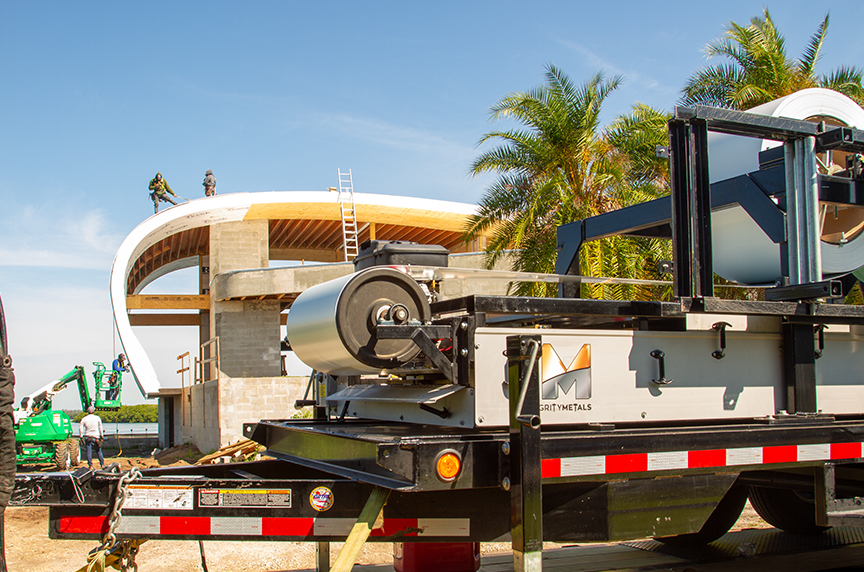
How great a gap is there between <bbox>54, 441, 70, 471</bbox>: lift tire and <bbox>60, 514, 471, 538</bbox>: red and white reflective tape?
17.1 metres

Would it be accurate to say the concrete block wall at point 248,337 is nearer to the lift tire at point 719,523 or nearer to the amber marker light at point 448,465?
the lift tire at point 719,523

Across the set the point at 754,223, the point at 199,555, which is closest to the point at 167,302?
the point at 199,555

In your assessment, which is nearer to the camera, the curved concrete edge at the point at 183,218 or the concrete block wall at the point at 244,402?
the concrete block wall at the point at 244,402

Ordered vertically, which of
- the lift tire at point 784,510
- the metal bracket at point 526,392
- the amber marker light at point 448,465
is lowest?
the lift tire at point 784,510

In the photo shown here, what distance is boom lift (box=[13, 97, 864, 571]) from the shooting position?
10.8ft

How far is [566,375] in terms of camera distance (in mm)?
3484

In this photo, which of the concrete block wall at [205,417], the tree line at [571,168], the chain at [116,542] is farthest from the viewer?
the concrete block wall at [205,417]

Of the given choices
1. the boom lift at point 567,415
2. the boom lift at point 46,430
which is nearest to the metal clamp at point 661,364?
the boom lift at point 567,415

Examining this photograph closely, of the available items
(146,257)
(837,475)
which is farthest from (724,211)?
(146,257)

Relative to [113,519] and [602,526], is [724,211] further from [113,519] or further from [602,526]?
[113,519]

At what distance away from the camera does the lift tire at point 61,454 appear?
1843 centimetres

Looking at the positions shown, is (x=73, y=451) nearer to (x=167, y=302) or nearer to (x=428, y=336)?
(x=167, y=302)

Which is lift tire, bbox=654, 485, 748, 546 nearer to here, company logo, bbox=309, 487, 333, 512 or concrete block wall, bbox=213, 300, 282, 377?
company logo, bbox=309, 487, 333, 512

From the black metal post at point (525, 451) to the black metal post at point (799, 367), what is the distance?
1.58 m
